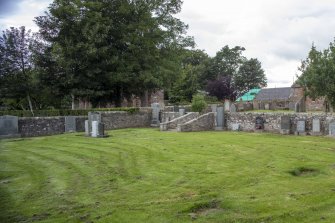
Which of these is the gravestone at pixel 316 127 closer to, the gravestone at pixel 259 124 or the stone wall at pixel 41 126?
the gravestone at pixel 259 124

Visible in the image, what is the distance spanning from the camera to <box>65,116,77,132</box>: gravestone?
79.6ft

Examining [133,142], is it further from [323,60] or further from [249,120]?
[323,60]

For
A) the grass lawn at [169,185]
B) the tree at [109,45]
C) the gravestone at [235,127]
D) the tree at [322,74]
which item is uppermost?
the tree at [109,45]

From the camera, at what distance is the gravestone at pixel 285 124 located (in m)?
22.5

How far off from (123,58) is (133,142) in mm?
21831

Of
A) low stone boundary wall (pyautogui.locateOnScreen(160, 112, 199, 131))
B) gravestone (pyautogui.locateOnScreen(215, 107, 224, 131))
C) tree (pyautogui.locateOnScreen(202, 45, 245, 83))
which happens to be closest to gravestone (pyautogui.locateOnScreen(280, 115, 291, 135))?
gravestone (pyautogui.locateOnScreen(215, 107, 224, 131))

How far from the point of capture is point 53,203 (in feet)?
24.7

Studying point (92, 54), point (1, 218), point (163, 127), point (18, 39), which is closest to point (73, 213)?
point (1, 218)

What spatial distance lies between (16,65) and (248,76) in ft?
198

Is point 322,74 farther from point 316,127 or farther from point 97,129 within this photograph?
point 97,129

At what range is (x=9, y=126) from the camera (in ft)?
70.4

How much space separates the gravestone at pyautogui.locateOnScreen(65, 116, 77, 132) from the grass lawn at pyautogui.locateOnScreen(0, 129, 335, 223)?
9593 millimetres

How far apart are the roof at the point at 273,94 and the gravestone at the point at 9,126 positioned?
5412 cm

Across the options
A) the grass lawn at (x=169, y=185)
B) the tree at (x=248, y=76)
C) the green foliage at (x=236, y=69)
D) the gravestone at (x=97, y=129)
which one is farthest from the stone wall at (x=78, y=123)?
the tree at (x=248, y=76)
